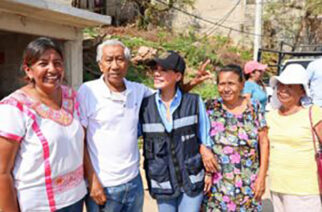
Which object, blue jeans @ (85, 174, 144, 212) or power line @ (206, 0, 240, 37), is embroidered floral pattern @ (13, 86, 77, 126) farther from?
power line @ (206, 0, 240, 37)

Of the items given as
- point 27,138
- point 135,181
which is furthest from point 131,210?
point 27,138

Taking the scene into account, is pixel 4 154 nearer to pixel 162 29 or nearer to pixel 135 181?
pixel 135 181

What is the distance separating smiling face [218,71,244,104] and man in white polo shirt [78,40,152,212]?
638 mm

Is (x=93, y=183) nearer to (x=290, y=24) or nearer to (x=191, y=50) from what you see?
(x=191, y=50)

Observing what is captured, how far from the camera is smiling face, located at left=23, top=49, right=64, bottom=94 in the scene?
1.81 metres

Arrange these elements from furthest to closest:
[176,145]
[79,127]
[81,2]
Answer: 1. [81,2]
2. [176,145]
3. [79,127]

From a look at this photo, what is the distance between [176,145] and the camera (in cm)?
226

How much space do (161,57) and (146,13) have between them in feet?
50.4

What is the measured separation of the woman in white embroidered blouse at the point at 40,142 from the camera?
167 cm

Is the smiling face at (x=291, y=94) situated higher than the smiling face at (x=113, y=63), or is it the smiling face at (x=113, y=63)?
the smiling face at (x=113, y=63)

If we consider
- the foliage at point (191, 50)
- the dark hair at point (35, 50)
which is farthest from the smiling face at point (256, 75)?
the foliage at point (191, 50)

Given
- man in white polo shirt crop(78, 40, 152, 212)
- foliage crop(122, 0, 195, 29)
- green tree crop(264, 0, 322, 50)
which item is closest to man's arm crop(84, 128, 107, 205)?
man in white polo shirt crop(78, 40, 152, 212)

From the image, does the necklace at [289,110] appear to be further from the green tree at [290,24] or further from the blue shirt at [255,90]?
the green tree at [290,24]

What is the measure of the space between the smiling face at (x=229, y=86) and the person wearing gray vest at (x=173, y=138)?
0.18 m
